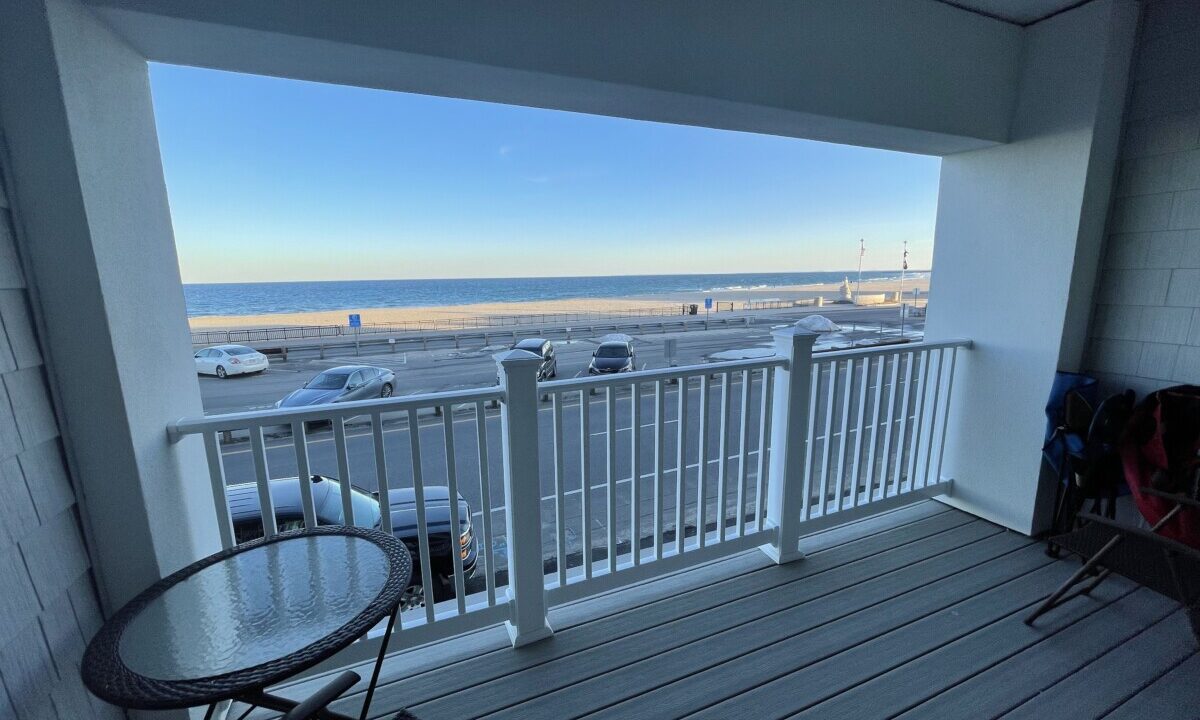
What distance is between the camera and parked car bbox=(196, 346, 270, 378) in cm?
1138

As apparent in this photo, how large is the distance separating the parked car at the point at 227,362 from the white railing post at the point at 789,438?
13129 mm

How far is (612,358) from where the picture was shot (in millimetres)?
10008

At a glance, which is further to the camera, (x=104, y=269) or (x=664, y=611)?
(x=664, y=611)

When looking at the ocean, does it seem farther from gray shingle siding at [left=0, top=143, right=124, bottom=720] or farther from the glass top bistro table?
the glass top bistro table

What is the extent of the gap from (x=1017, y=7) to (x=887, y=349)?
1.62 m

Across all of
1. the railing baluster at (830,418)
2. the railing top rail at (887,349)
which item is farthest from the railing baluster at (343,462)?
the railing baluster at (830,418)

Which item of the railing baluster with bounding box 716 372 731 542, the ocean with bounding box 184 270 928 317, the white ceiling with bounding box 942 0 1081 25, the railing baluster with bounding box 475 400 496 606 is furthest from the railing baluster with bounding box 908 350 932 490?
the ocean with bounding box 184 270 928 317

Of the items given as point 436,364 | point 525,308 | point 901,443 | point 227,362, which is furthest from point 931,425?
point 525,308

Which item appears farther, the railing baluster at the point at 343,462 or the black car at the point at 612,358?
the black car at the point at 612,358

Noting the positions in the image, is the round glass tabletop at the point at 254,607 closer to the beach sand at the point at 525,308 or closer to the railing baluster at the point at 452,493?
the railing baluster at the point at 452,493

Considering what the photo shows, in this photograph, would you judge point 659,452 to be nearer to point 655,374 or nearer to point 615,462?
point 615,462

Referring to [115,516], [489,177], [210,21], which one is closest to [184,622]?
[115,516]

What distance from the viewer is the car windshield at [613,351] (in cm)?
991

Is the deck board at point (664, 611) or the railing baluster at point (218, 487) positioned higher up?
the railing baluster at point (218, 487)
